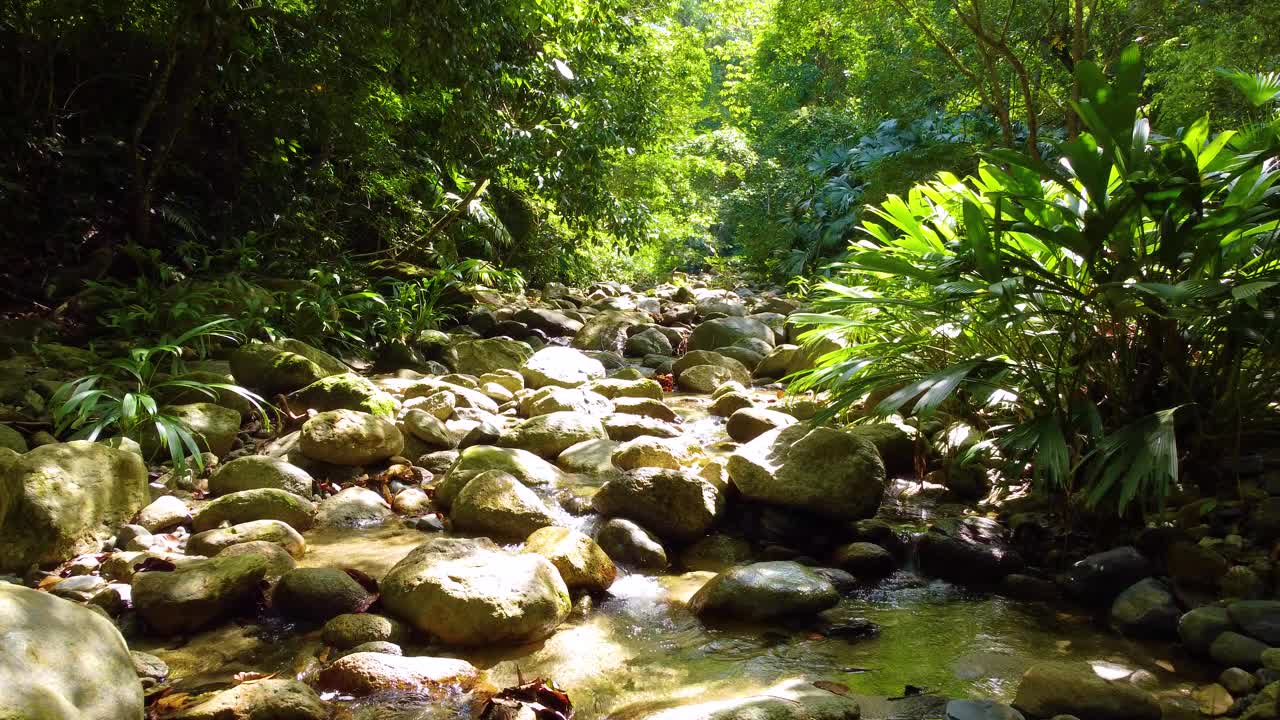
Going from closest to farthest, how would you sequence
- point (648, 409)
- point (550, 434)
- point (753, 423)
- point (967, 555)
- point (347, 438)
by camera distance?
point (967, 555) → point (347, 438) → point (550, 434) → point (753, 423) → point (648, 409)

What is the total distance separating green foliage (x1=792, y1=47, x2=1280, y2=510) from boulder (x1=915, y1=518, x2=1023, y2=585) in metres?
0.33

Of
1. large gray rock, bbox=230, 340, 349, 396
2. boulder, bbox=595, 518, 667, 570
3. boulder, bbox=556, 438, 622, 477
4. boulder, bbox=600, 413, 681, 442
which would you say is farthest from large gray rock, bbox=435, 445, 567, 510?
large gray rock, bbox=230, 340, 349, 396

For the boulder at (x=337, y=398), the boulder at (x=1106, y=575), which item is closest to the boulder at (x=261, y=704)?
the boulder at (x=1106, y=575)

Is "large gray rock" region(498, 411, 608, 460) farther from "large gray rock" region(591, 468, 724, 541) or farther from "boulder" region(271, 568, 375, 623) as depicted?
"boulder" region(271, 568, 375, 623)

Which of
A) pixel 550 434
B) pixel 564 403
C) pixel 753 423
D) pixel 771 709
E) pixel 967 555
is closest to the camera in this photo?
pixel 771 709

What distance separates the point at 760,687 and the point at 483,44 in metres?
4.44

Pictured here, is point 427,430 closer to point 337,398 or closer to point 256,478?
point 337,398

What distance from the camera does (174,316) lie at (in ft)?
16.5

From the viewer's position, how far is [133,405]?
350 cm

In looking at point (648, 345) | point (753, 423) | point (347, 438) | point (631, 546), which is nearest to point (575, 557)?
point (631, 546)

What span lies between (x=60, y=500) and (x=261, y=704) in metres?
1.46

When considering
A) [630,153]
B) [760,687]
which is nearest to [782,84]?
[630,153]

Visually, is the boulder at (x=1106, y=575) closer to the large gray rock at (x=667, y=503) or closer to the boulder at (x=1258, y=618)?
the boulder at (x=1258, y=618)

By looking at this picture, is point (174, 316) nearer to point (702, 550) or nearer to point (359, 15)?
point (359, 15)
